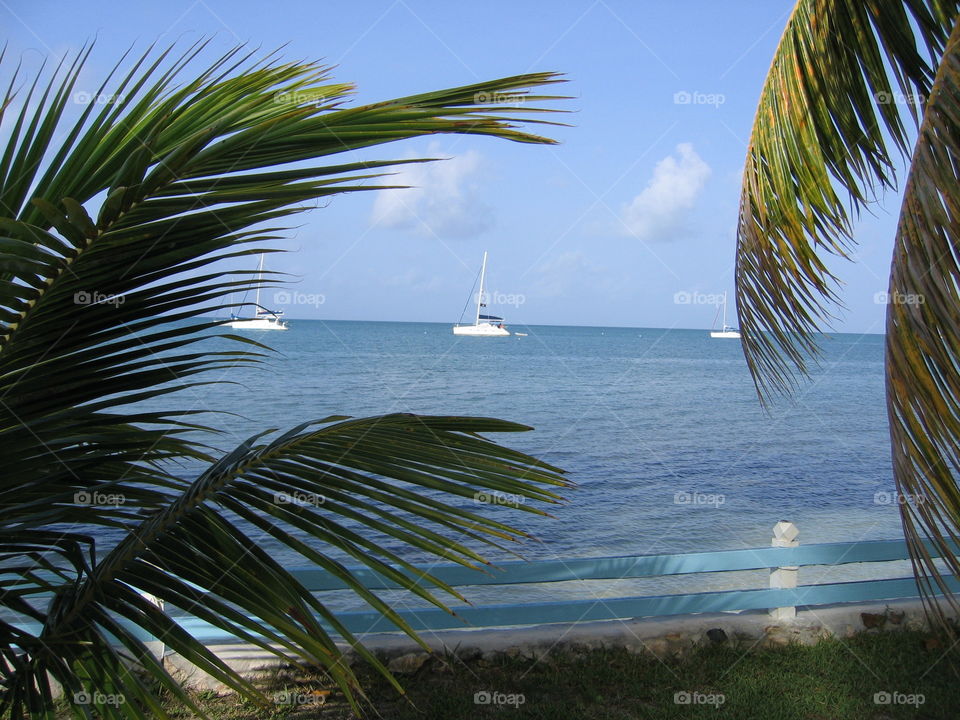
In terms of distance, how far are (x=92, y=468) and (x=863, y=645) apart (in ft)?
18.9

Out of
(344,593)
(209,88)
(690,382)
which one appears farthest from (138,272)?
(690,382)

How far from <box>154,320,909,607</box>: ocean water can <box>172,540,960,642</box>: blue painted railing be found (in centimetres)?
187

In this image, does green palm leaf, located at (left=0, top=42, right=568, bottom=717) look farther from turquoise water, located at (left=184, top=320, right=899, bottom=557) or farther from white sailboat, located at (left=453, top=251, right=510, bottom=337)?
white sailboat, located at (left=453, top=251, right=510, bottom=337)

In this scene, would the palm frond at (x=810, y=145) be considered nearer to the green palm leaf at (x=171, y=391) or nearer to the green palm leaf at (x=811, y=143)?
the green palm leaf at (x=811, y=143)

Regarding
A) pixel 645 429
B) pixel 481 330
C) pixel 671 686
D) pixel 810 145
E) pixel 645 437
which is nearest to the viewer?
pixel 810 145

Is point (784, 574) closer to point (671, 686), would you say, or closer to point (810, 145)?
point (671, 686)

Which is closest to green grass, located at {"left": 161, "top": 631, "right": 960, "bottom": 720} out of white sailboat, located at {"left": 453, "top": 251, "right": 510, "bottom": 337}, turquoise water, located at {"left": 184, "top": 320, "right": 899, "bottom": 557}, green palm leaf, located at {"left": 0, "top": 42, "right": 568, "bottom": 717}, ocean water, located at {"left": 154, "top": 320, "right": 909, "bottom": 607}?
ocean water, located at {"left": 154, "top": 320, "right": 909, "bottom": 607}

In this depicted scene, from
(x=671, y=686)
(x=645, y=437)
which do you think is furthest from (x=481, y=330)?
(x=671, y=686)

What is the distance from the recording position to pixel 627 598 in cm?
552

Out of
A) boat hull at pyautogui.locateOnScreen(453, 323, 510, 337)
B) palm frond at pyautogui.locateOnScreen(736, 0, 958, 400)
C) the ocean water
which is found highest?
boat hull at pyautogui.locateOnScreen(453, 323, 510, 337)

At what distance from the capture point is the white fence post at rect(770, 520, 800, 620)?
19.1 feet

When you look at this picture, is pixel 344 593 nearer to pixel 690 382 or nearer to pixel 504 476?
pixel 504 476

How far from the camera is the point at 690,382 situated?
54594 mm

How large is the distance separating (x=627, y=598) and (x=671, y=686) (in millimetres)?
692
